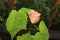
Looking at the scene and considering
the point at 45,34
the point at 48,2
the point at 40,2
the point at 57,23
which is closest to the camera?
the point at 45,34

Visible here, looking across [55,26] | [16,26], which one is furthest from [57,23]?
[16,26]

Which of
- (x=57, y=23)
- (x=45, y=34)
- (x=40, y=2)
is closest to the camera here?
(x=45, y=34)

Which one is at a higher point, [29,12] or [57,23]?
[29,12]

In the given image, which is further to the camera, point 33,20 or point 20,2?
point 20,2

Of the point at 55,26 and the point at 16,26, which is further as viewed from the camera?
the point at 55,26

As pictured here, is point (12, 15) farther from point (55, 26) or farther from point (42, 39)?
point (55, 26)

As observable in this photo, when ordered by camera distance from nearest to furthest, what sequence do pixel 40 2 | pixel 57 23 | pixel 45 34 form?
1. pixel 45 34
2. pixel 40 2
3. pixel 57 23

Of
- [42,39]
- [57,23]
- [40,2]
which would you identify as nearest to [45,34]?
[42,39]

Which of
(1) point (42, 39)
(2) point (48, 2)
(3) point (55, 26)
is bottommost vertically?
(3) point (55, 26)

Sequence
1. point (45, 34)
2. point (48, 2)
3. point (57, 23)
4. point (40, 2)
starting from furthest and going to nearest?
point (57, 23)
point (48, 2)
point (40, 2)
point (45, 34)

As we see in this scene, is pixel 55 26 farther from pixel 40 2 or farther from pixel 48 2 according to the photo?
pixel 40 2
